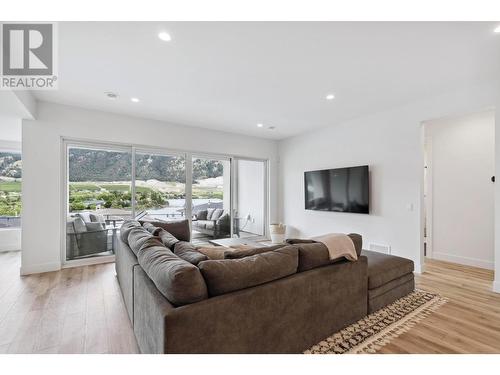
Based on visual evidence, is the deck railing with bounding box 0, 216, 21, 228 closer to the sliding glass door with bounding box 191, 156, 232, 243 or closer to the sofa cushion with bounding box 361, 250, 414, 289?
the sliding glass door with bounding box 191, 156, 232, 243

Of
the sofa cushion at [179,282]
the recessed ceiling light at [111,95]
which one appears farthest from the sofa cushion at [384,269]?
the recessed ceiling light at [111,95]

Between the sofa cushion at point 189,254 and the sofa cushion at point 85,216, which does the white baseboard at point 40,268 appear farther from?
the sofa cushion at point 189,254

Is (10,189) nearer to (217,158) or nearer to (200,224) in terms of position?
(200,224)

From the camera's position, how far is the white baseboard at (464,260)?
154 inches

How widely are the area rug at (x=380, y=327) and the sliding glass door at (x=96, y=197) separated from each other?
141 inches

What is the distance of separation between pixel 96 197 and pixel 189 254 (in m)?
3.35

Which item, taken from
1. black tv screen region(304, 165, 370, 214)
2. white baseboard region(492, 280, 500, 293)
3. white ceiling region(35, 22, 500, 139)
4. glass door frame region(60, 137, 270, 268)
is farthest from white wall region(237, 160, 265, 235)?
white baseboard region(492, 280, 500, 293)

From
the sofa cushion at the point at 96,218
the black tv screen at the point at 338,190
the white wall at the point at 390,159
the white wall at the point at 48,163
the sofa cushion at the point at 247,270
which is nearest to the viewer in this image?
the sofa cushion at the point at 247,270

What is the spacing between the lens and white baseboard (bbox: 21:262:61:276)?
12.0 ft

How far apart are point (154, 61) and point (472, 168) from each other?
5.02 meters

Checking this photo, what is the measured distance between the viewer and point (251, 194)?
633cm

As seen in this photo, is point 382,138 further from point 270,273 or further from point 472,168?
point 270,273
